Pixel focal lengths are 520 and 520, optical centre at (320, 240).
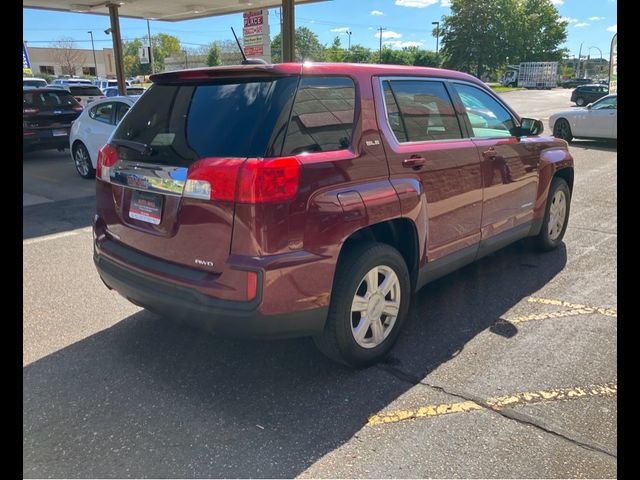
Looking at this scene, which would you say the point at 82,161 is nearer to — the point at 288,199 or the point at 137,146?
the point at 137,146

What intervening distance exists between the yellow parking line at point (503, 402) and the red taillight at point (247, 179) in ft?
4.31

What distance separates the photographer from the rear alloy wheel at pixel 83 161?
1001cm

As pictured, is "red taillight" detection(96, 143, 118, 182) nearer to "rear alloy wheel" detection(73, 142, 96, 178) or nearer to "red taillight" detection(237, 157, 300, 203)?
"red taillight" detection(237, 157, 300, 203)

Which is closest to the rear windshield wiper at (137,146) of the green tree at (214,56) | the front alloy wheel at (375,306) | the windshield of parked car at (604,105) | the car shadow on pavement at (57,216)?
the front alloy wheel at (375,306)

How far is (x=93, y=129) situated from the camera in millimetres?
9734

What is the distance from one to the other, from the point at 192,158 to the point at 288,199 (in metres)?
0.60

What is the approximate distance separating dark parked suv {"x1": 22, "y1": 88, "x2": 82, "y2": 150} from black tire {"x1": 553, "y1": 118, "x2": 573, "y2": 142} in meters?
13.2

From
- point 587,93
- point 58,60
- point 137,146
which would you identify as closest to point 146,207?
point 137,146

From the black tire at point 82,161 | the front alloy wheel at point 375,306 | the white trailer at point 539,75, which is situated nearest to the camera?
Answer: the front alloy wheel at point 375,306

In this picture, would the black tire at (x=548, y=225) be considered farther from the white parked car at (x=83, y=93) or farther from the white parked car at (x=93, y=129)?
the white parked car at (x=83, y=93)

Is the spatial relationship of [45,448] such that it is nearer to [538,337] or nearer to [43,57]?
[538,337]

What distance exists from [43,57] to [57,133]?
3439 inches

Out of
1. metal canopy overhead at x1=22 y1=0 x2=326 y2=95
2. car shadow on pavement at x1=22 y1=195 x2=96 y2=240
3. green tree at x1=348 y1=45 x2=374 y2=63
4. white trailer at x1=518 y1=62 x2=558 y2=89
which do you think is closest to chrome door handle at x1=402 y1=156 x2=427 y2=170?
car shadow on pavement at x1=22 y1=195 x2=96 y2=240

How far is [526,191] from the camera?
4734 millimetres
